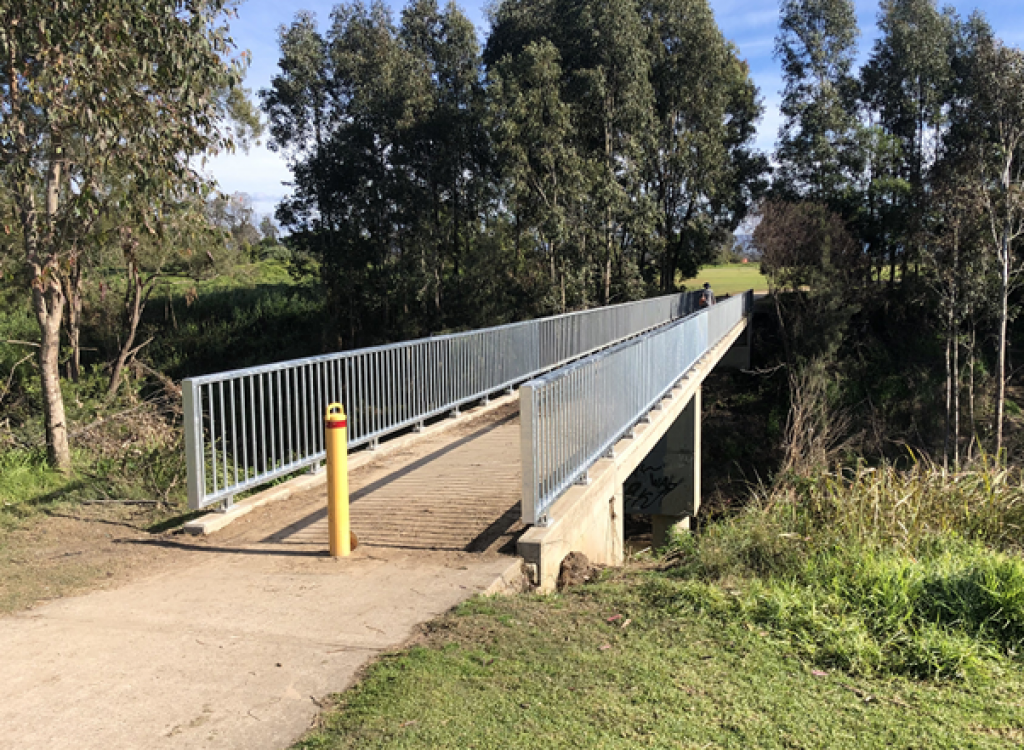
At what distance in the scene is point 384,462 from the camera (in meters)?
8.65

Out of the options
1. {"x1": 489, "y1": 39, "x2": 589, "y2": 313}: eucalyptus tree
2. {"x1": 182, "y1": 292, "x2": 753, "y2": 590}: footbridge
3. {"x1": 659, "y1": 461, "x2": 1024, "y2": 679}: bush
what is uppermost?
{"x1": 489, "y1": 39, "x2": 589, "y2": 313}: eucalyptus tree

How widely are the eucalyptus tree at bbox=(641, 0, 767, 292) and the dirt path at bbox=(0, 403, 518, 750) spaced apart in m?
25.9

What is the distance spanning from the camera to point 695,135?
32062 mm

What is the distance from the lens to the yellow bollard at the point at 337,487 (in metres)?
5.66

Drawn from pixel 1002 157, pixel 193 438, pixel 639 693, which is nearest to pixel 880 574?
pixel 639 693

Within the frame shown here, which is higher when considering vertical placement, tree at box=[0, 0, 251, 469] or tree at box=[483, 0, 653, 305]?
tree at box=[483, 0, 653, 305]

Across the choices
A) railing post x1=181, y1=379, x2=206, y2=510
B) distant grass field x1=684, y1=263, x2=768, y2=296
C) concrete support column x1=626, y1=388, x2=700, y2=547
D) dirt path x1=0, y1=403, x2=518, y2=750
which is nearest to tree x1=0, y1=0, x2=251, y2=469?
railing post x1=181, y1=379, x2=206, y2=510

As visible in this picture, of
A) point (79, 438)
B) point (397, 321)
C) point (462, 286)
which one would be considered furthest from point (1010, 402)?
point (79, 438)

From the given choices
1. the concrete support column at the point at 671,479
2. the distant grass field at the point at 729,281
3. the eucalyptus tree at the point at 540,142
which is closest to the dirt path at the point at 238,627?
the concrete support column at the point at 671,479

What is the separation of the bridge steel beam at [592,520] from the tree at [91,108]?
5.59 meters

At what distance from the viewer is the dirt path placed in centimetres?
330

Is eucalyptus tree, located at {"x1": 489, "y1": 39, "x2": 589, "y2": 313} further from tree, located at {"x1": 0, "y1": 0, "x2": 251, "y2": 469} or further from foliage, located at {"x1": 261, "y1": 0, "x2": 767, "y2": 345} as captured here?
tree, located at {"x1": 0, "y1": 0, "x2": 251, "y2": 469}

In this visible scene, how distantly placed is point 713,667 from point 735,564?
188 centimetres

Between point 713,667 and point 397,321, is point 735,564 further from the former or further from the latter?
point 397,321
